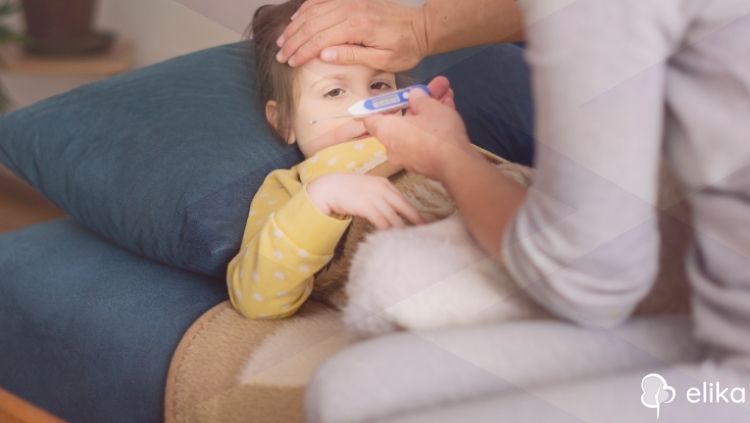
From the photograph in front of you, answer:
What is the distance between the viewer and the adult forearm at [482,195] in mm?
438

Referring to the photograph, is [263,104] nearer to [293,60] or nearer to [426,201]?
[293,60]

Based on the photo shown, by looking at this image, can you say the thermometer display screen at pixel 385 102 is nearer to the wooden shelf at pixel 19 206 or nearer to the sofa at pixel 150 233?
the sofa at pixel 150 233

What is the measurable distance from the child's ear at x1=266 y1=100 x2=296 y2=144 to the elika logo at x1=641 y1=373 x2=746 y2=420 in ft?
1.04

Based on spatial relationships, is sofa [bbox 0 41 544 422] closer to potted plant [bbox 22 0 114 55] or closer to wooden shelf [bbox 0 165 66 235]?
wooden shelf [bbox 0 165 66 235]

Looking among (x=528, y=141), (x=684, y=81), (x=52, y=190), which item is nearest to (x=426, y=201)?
(x=528, y=141)

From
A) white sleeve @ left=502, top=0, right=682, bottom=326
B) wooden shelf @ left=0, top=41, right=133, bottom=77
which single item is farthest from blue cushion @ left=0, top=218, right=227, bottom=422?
wooden shelf @ left=0, top=41, right=133, bottom=77

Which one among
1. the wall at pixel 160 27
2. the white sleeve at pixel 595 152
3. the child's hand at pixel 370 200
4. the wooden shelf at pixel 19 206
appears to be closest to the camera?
the white sleeve at pixel 595 152

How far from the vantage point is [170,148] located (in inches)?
28.9

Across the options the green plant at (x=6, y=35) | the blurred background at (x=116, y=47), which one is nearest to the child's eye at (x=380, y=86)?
the blurred background at (x=116, y=47)

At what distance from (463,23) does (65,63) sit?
82 centimetres

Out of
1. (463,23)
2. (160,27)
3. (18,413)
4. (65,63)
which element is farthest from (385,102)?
A: (65,63)

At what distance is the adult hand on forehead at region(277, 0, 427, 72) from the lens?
583 mm

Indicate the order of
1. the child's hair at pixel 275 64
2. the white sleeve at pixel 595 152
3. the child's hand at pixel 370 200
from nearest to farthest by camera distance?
the white sleeve at pixel 595 152, the child's hand at pixel 370 200, the child's hair at pixel 275 64

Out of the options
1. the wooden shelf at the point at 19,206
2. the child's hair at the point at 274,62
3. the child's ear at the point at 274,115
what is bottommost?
the wooden shelf at the point at 19,206
